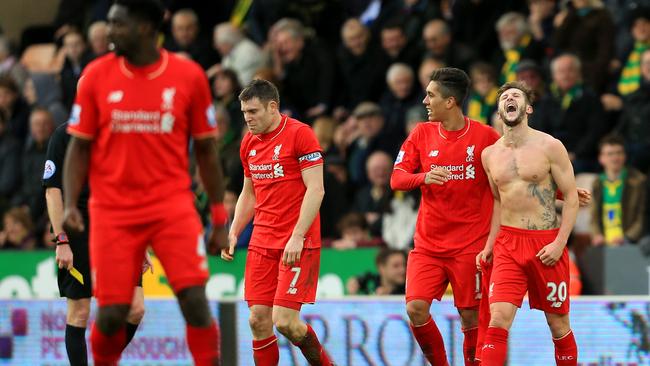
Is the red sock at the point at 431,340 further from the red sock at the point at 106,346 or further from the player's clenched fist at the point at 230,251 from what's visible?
the red sock at the point at 106,346

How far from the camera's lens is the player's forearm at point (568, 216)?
9.89 m

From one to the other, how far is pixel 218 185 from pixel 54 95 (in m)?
11.7

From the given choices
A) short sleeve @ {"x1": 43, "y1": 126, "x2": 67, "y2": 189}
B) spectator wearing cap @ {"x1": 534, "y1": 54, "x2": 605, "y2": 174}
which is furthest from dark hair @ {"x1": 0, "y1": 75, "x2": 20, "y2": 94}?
short sleeve @ {"x1": 43, "y1": 126, "x2": 67, "y2": 189}

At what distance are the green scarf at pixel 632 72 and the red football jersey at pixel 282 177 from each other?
250 inches

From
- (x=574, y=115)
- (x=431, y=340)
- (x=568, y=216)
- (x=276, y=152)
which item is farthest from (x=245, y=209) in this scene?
(x=574, y=115)

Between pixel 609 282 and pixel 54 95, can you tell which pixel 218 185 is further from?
pixel 54 95

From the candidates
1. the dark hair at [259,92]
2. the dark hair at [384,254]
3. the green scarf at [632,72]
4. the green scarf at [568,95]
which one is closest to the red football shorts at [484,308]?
the dark hair at [259,92]

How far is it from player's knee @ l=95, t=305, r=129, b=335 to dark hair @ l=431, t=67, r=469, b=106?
3.42 metres

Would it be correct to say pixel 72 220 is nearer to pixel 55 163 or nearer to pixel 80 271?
pixel 55 163

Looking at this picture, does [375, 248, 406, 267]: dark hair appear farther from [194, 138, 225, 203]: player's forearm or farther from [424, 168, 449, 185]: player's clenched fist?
[194, 138, 225, 203]: player's forearm

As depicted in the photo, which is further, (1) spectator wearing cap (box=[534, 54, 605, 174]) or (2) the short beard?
(1) spectator wearing cap (box=[534, 54, 605, 174])

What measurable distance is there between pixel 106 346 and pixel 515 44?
921 centimetres

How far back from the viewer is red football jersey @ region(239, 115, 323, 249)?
10414mm

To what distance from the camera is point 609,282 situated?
14.1 meters
